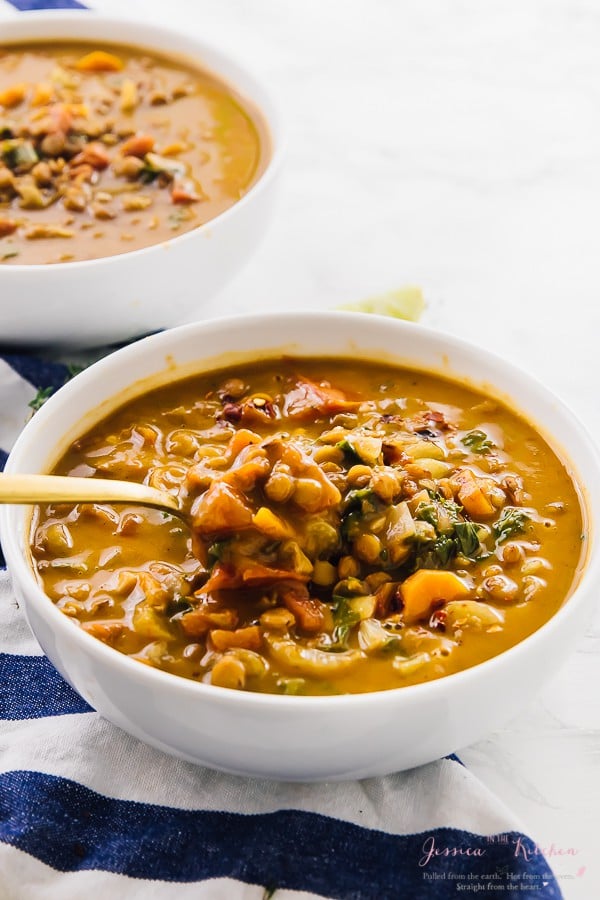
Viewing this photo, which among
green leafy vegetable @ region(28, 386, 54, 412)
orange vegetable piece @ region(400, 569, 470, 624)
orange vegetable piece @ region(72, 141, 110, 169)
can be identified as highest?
orange vegetable piece @ region(400, 569, 470, 624)

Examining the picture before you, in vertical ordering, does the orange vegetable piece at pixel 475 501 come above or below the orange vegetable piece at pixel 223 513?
below

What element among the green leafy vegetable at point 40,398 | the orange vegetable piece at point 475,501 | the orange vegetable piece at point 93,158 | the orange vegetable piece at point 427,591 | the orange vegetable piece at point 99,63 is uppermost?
the orange vegetable piece at point 475,501

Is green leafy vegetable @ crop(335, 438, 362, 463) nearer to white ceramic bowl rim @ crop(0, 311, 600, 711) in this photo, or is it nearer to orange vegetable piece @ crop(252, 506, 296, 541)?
orange vegetable piece @ crop(252, 506, 296, 541)

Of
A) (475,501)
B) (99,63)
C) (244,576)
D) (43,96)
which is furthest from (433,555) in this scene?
(99,63)

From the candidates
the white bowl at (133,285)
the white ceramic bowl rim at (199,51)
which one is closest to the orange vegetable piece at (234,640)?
the white bowl at (133,285)

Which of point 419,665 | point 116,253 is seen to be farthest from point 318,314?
point 419,665

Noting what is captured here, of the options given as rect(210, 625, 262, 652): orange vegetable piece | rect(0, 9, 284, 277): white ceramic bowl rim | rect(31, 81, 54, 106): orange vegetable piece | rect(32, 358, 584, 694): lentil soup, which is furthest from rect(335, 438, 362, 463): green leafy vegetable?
rect(31, 81, 54, 106): orange vegetable piece

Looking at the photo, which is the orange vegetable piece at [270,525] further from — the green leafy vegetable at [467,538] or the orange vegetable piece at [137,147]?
the orange vegetable piece at [137,147]
